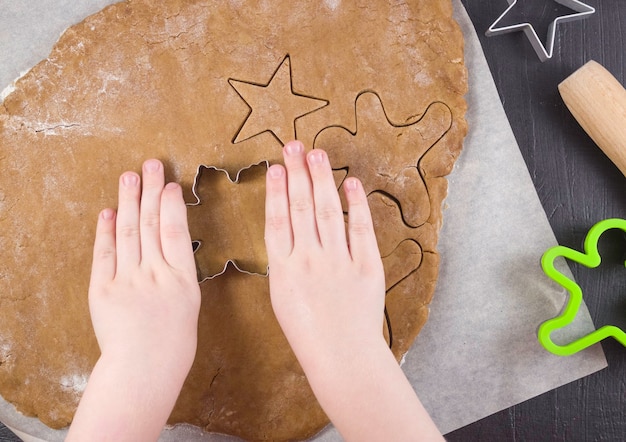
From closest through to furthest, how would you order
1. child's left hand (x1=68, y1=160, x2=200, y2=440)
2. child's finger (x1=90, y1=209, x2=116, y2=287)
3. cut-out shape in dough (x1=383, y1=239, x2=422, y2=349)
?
child's left hand (x1=68, y1=160, x2=200, y2=440), child's finger (x1=90, y1=209, x2=116, y2=287), cut-out shape in dough (x1=383, y1=239, x2=422, y2=349)

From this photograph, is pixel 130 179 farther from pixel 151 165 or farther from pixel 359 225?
pixel 359 225

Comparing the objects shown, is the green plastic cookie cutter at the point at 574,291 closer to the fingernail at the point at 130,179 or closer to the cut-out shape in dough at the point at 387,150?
the cut-out shape in dough at the point at 387,150

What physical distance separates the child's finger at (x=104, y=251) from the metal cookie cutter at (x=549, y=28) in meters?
0.85

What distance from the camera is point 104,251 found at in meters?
0.99

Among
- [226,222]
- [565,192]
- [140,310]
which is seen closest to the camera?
[140,310]

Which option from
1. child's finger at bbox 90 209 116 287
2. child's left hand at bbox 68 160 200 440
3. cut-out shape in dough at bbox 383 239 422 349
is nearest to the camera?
child's left hand at bbox 68 160 200 440

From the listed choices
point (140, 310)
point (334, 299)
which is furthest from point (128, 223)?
point (334, 299)

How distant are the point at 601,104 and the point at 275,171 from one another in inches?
26.4

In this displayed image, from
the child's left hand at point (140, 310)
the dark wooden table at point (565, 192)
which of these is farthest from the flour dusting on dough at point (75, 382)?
the dark wooden table at point (565, 192)

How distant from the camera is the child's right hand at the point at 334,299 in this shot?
35.7 inches

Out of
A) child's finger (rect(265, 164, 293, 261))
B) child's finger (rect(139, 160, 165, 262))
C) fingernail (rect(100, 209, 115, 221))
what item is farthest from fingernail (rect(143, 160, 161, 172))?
child's finger (rect(265, 164, 293, 261))

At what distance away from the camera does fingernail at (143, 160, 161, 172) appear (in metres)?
1.01

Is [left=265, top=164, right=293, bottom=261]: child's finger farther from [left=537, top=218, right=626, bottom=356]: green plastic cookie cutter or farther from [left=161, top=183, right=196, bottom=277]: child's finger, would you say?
[left=537, top=218, right=626, bottom=356]: green plastic cookie cutter

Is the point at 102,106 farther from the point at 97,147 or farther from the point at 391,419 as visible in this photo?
the point at 391,419
